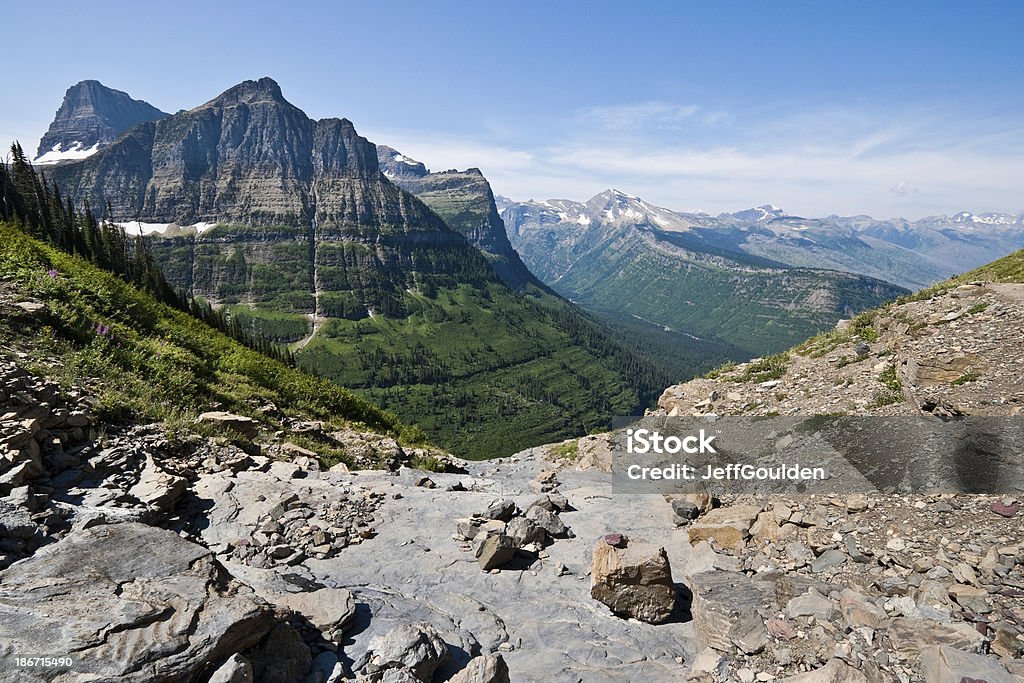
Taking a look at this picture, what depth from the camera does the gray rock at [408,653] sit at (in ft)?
30.9

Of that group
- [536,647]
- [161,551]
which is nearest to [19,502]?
[161,551]

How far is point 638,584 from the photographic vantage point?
12.6m

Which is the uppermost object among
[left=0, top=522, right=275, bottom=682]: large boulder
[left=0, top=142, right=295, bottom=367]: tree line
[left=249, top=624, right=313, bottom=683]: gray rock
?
[left=0, top=142, right=295, bottom=367]: tree line

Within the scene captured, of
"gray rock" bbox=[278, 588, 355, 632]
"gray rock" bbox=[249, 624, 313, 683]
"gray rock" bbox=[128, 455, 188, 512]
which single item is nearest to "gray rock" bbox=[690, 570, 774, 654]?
"gray rock" bbox=[278, 588, 355, 632]

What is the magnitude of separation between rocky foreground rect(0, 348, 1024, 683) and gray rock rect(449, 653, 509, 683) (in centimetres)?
4

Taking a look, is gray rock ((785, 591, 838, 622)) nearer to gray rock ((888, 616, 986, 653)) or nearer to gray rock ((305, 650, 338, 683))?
gray rock ((888, 616, 986, 653))

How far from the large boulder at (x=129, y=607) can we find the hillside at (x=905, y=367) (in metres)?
19.8

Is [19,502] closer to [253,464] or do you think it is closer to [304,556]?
[304,556]

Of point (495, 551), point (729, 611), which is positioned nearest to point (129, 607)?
point (495, 551)

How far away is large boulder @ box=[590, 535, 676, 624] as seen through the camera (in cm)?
1242

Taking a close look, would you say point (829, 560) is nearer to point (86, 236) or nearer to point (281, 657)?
point (281, 657)

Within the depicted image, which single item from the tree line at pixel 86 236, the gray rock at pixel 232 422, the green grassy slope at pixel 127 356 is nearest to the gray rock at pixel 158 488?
the green grassy slope at pixel 127 356

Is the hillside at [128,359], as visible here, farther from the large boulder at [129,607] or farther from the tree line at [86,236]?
the tree line at [86,236]

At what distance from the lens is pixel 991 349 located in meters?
17.0
